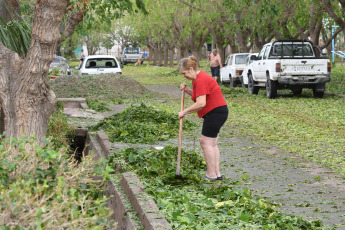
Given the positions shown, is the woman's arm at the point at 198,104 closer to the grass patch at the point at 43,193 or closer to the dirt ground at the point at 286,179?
the dirt ground at the point at 286,179

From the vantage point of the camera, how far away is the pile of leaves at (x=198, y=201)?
18.8 feet

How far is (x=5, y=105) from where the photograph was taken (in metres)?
8.65

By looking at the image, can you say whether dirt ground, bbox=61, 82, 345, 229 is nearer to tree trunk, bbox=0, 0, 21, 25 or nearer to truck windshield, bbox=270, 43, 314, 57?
tree trunk, bbox=0, 0, 21, 25

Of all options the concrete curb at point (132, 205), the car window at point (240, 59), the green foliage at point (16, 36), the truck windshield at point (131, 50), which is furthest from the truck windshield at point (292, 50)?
the truck windshield at point (131, 50)

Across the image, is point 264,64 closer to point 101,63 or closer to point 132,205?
point 101,63

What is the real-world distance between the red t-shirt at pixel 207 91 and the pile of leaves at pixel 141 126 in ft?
11.3

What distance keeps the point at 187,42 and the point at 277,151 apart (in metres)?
35.5

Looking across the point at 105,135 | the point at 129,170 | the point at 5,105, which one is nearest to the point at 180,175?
the point at 129,170

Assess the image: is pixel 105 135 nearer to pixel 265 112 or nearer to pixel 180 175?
pixel 180 175

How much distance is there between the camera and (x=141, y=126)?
489 inches

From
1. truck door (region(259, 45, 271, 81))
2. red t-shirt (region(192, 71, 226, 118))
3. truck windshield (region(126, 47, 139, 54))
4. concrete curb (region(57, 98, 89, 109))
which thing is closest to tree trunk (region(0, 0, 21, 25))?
red t-shirt (region(192, 71, 226, 118))

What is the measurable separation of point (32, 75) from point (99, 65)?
17.4 metres

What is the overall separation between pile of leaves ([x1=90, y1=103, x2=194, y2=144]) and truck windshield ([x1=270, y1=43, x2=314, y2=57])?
27.5ft

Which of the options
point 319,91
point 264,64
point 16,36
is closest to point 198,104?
point 16,36
